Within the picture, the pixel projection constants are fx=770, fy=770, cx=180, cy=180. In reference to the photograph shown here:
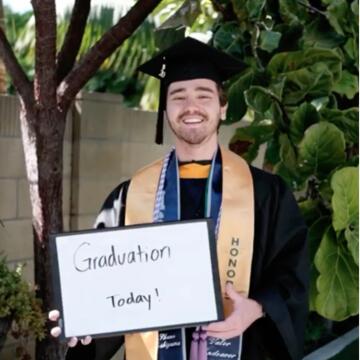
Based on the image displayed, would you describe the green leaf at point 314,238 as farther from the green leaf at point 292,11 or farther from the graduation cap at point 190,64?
the graduation cap at point 190,64

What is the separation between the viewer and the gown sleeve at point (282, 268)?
222cm

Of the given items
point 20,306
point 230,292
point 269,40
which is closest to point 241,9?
point 269,40

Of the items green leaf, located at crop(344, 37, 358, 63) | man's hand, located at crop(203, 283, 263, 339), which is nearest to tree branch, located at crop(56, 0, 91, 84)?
green leaf, located at crop(344, 37, 358, 63)

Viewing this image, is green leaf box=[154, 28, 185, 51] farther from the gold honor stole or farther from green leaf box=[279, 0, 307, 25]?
the gold honor stole

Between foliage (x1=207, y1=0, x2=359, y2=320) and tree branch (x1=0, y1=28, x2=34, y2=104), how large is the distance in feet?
2.93

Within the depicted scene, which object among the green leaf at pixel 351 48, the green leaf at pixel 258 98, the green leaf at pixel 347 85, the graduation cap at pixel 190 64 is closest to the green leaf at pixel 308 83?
the green leaf at pixel 258 98

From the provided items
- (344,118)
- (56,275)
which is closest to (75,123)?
(344,118)

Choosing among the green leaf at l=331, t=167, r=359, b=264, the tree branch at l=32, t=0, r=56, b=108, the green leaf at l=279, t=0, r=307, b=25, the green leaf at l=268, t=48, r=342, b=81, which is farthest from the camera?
the green leaf at l=279, t=0, r=307, b=25

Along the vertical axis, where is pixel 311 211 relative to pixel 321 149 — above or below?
below

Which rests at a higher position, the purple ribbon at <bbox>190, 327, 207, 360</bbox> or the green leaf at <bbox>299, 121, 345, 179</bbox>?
the green leaf at <bbox>299, 121, 345, 179</bbox>

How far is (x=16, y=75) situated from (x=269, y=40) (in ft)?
3.52

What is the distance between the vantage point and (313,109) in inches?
126

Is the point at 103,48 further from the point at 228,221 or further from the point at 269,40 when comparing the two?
the point at 228,221

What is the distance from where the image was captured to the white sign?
2002 millimetres
